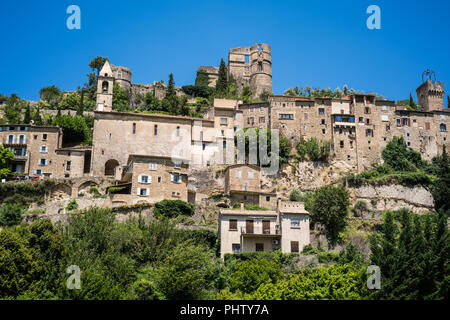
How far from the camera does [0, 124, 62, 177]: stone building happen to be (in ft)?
226

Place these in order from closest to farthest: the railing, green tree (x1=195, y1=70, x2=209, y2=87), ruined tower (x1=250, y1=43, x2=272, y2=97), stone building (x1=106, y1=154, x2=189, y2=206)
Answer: the railing
stone building (x1=106, y1=154, x2=189, y2=206)
ruined tower (x1=250, y1=43, x2=272, y2=97)
green tree (x1=195, y1=70, x2=209, y2=87)

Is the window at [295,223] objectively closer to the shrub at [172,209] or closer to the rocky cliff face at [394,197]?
the shrub at [172,209]

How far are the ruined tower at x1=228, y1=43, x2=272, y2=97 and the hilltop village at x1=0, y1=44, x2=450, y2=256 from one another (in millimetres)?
19680

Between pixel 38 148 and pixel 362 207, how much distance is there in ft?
137

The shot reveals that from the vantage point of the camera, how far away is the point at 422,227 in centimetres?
4662

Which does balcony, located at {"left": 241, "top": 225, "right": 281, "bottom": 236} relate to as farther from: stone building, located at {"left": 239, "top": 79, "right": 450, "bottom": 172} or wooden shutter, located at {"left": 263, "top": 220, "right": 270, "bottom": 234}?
stone building, located at {"left": 239, "top": 79, "right": 450, "bottom": 172}

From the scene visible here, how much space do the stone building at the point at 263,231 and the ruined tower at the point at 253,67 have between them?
1865 inches

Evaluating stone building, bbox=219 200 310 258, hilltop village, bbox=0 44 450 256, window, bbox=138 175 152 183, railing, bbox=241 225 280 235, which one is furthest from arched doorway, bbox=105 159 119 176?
railing, bbox=241 225 280 235

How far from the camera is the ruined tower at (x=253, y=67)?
96.1m

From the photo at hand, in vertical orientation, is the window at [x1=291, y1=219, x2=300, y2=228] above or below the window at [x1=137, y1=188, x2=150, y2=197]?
below

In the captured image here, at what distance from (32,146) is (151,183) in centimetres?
2231

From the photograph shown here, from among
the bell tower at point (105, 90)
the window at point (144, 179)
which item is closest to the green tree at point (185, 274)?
the window at point (144, 179)
